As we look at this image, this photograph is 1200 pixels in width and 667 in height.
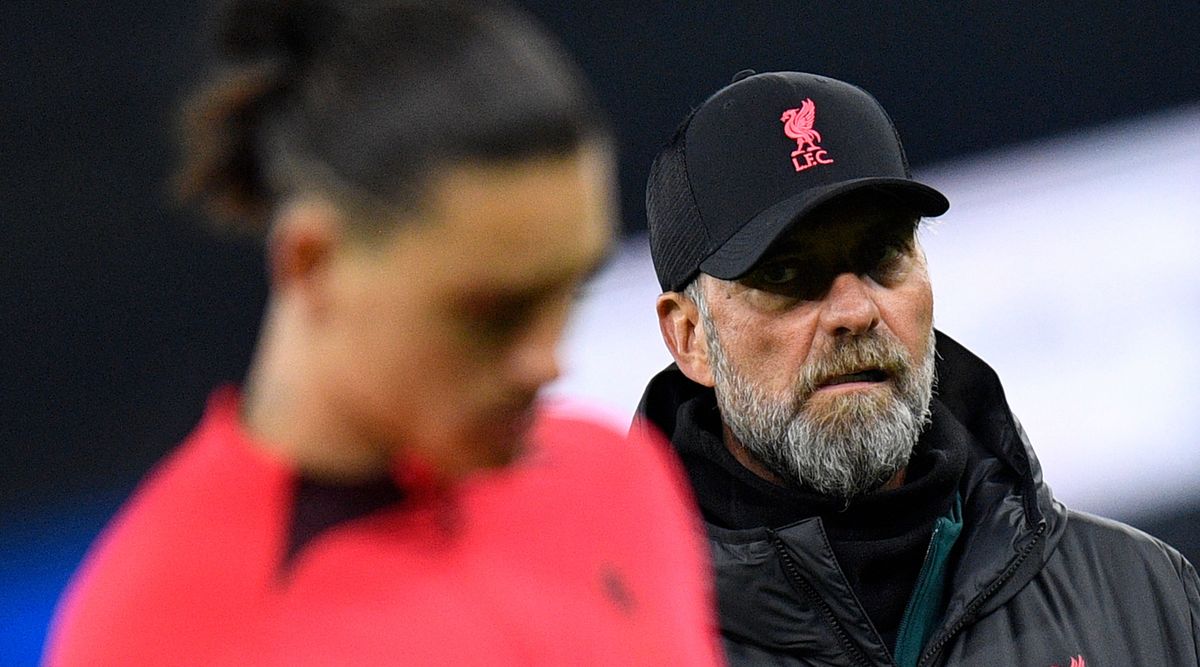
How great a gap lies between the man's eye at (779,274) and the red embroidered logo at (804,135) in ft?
0.32

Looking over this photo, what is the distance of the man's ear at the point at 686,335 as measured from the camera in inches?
64.3

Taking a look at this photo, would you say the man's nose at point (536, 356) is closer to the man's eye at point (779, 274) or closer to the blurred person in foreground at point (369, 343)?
the blurred person in foreground at point (369, 343)

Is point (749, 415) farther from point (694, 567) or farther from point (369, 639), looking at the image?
point (369, 639)

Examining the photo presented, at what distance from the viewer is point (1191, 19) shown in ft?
8.88

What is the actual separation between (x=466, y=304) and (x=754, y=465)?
37.7 inches

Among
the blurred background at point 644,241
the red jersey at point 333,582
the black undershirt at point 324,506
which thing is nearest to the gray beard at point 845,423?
the red jersey at point 333,582

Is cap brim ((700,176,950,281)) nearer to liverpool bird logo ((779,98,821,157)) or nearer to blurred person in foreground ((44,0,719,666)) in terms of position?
liverpool bird logo ((779,98,821,157))

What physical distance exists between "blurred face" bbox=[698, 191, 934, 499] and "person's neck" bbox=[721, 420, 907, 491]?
1 cm

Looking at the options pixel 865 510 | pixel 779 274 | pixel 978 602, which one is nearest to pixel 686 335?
pixel 779 274

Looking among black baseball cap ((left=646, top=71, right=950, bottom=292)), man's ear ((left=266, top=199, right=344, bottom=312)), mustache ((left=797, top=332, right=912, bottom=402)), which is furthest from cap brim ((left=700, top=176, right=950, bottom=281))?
man's ear ((left=266, top=199, right=344, bottom=312))

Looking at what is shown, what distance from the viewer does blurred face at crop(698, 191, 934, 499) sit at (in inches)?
59.2

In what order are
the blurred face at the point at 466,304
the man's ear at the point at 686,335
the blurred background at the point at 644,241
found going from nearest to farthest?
the blurred face at the point at 466,304
the man's ear at the point at 686,335
the blurred background at the point at 644,241

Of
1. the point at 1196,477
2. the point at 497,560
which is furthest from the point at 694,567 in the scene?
the point at 1196,477

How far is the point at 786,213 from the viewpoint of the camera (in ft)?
4.91
